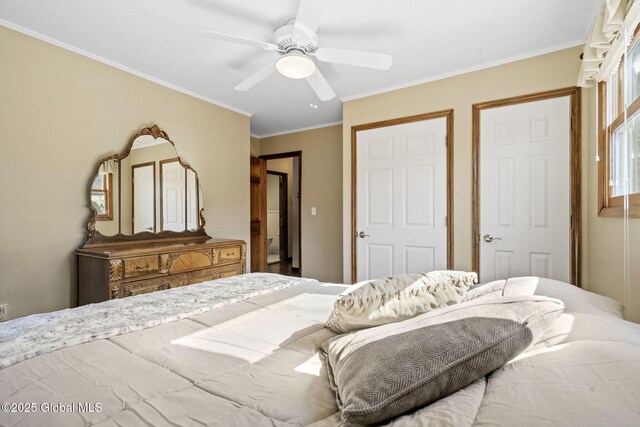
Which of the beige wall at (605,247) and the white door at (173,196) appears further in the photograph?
the white door at (173,196)

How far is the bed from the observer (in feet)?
1.75

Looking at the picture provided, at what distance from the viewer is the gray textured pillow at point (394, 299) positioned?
1048mm

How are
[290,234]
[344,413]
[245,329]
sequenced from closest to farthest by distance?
[344,413] < [245,329] < [290,234]

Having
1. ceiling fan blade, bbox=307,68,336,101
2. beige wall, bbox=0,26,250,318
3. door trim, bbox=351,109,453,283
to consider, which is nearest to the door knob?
door trim, bbox=351,109,453,283

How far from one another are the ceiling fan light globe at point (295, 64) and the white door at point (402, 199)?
1.54m

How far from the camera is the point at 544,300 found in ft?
2.78

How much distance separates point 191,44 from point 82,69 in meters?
1.03

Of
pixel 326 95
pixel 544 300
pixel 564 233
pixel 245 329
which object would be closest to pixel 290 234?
pixel 326 95

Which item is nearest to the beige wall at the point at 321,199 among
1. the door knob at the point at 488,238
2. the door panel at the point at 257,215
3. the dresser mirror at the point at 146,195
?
the door panel at the point at 257,215

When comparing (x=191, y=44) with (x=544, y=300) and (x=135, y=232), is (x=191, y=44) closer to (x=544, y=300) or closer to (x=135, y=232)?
(x=135, y=232)

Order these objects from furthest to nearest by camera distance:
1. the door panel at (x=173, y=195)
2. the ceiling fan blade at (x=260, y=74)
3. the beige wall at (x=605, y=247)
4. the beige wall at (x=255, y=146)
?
the beige wall at (x=255, y=146), the door panel at (x=173, y=195), the ceiling fan blade at (x=260, y=74), the beige wall at (x=605, y=247)

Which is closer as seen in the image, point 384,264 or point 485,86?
point 485,86

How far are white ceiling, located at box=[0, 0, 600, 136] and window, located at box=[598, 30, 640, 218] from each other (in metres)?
0.64

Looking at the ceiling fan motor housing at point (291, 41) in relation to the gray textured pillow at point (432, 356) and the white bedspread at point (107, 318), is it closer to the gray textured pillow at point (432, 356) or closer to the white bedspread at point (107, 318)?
the white bedspread at point (107, 318)
